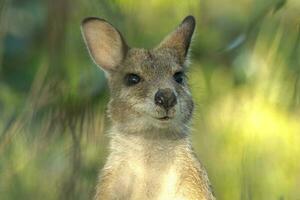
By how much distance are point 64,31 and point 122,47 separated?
240 cm

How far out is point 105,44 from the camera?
5.32 metres

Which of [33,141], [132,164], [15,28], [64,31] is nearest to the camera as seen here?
[64,31]

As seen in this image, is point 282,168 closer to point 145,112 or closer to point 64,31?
point 145,112

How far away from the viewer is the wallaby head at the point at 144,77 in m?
4.85

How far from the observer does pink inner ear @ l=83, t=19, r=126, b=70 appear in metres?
5.27

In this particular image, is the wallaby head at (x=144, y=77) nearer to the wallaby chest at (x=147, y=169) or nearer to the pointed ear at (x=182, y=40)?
the pointed ear at (x=182, y=40)

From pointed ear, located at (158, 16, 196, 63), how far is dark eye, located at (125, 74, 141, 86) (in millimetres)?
319

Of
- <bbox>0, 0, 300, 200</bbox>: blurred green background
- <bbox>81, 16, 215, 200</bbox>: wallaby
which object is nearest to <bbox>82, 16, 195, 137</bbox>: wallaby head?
<bbox>81, 16, 215, 200</bbox>: wallaby

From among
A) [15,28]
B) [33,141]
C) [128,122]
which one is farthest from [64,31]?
[15,28]

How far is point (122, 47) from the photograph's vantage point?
5.43 meters

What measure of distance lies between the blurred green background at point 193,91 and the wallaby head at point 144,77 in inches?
4.0

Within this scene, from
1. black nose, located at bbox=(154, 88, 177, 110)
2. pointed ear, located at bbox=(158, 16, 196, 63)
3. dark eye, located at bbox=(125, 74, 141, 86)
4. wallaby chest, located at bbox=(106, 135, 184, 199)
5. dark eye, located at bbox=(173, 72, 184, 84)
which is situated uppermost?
pointed ear, located at bbox=(158, 16, 196, 63)

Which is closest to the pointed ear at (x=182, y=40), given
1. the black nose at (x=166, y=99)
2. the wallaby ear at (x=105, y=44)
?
the wallaby ear at (x=105, y=44)

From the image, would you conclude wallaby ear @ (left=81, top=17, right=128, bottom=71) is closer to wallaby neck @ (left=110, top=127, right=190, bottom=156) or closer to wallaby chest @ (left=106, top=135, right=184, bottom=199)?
wallaby neck @ (left=110, top=127, right=190, bottom=156)
